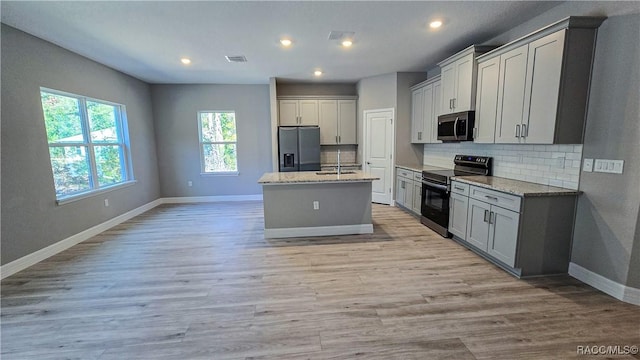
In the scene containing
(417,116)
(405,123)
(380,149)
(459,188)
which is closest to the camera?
(459,188)

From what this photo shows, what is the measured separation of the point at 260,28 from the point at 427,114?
317 centimetres

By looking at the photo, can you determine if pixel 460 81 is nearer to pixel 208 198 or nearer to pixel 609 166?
pixel 609 166

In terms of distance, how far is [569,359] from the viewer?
5.42 ft

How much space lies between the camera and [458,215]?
11.3 ft

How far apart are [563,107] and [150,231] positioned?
18.2 feet

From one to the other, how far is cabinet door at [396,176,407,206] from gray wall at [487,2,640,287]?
8.95ft

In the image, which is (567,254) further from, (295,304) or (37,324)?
(37,324)

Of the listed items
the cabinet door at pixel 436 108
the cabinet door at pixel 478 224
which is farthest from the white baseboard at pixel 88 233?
the cabinet door at pixel 478 224

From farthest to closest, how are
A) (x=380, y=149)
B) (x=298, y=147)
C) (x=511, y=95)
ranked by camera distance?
1. (x=298, y=147)
2. (x=380, y=149)
3. (x=511, y=95)

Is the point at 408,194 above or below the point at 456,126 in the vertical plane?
below

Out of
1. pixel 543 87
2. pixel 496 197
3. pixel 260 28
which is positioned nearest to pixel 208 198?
pixel 260 28

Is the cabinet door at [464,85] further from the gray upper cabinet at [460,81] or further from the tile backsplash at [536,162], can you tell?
the tile backsplash at [536,162]

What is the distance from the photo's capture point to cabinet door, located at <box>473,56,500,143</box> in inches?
123

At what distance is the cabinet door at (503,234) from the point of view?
2.59m
